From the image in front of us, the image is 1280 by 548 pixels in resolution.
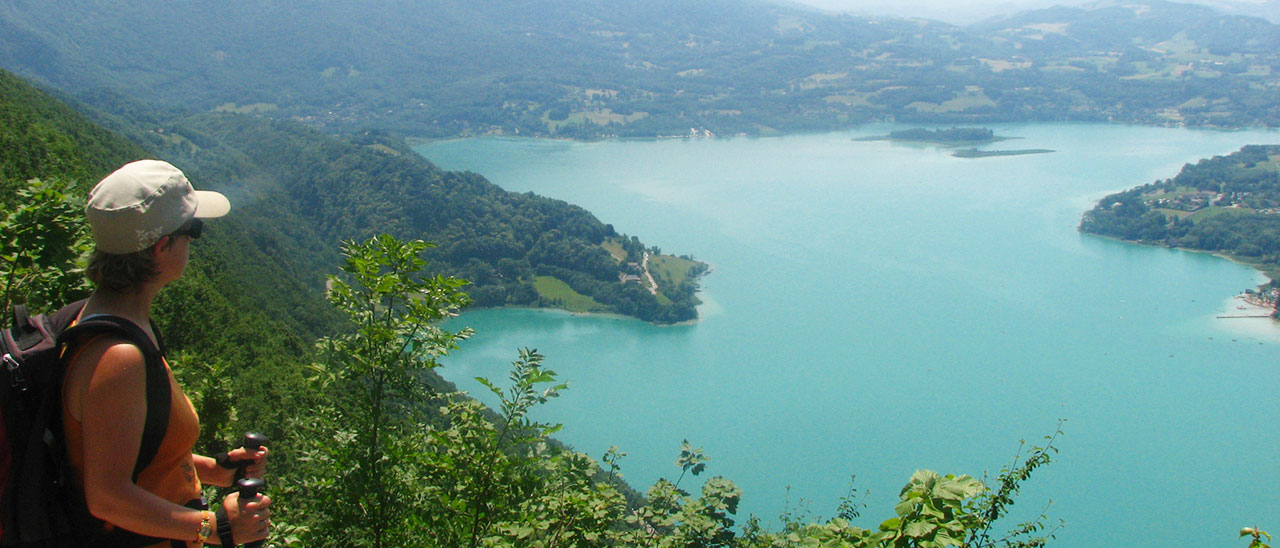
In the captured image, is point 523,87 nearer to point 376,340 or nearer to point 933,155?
point 933,155

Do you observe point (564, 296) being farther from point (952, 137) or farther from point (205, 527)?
point (952, 137)

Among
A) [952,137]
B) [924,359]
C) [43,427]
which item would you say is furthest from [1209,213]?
[43,427]

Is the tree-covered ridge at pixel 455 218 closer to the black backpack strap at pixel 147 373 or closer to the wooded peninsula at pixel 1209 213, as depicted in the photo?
the wooded peninsula at pixel 1209 213

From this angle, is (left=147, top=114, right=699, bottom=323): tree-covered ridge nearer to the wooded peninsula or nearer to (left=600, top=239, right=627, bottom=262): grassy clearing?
(left=600, top=239, right=627, bottom=262): grassy clearing

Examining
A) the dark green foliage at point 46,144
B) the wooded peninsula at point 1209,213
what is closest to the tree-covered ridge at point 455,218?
the dark green foliage at point 46,144

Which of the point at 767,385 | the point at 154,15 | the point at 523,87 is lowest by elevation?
the point at 767,385

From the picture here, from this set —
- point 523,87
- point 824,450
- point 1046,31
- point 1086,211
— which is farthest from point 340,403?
point 1046,31

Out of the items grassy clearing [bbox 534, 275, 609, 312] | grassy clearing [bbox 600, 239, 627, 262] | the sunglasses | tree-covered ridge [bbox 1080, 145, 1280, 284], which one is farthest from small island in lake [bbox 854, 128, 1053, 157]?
the sunglasses

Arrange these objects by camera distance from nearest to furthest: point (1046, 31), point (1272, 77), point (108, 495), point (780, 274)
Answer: point (108, 495), point (780, 274), point (1272, 77), point (1046, 31)
